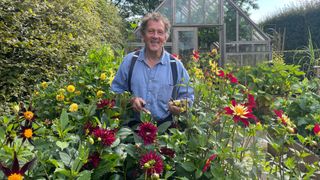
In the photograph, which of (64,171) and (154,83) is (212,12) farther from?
(64,171)

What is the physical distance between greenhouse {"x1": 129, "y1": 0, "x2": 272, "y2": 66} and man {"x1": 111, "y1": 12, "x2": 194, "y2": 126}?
9390mm

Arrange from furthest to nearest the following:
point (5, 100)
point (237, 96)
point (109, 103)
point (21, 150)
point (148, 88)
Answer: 1. point (5, 100)
2. point (148, 88)
3. point (237, 96)
4. point (109, 103)
5. point (21, 150)

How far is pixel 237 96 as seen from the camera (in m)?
1.92

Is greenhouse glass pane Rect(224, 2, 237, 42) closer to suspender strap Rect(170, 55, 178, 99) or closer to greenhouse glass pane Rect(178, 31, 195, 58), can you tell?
greenhouse glass pane Rect(178, 31, 195, 58)

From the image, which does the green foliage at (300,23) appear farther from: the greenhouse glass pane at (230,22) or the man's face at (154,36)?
the man's face at (154,36)

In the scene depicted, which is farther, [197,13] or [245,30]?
[245,30]

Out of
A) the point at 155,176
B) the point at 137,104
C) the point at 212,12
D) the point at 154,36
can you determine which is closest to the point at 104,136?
the point at 155,176

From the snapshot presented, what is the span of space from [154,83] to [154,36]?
1.01 ft

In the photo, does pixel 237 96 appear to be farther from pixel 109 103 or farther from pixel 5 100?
pixel 5 100

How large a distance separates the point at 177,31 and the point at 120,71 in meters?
9.91

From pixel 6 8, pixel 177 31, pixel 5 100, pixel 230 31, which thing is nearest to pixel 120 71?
pixel 5 100

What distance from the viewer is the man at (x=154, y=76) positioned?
89.6 inches

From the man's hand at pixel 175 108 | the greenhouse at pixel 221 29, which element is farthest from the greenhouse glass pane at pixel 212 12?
the man's hand at pixel 175 108

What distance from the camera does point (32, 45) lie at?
11.1 ft
